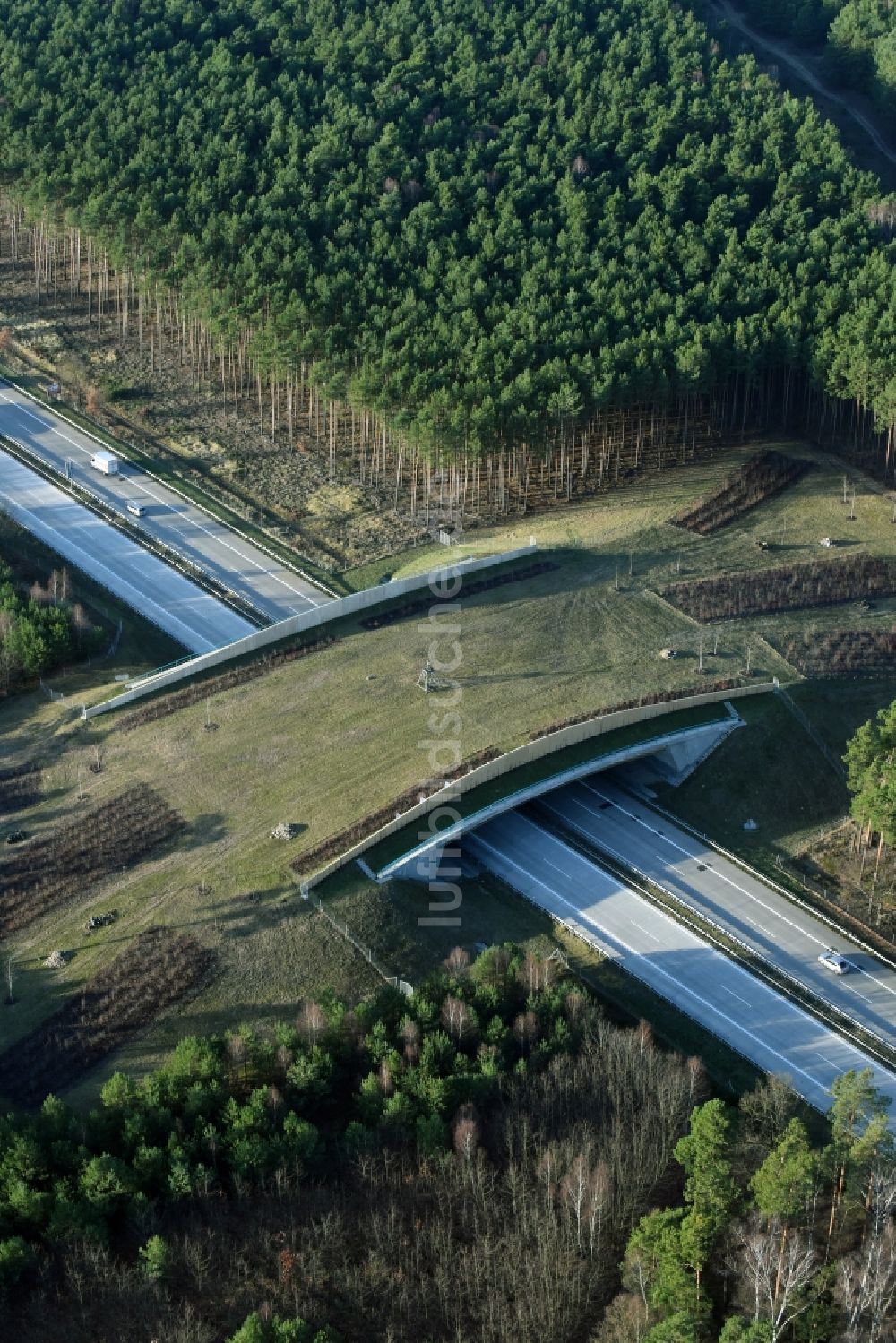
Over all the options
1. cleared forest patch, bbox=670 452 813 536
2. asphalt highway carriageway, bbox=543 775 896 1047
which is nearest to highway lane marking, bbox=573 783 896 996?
asphalt highway carriageway, bbox=543 775 896 1047

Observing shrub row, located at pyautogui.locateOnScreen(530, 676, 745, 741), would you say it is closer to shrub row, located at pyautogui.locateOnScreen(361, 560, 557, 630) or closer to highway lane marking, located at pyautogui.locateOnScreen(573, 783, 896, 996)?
highway lane marking, located at pyautogui.locateOnScreen(573, 783, 896, 996)

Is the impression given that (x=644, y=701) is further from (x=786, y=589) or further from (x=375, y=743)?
(x=786, y=589)

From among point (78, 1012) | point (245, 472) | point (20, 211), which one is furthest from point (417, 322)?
point (78, 1012)

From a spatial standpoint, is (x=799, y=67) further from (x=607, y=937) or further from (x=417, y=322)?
(x=607, y=937)

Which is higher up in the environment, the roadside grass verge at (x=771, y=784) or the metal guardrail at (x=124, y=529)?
the metal guardrail at (x=124, y=529)

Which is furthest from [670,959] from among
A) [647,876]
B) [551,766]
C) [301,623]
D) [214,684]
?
[301,623]

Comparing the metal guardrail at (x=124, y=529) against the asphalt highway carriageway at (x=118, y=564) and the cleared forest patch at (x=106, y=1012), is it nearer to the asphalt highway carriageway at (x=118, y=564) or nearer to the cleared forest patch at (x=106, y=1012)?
the asphalt highway carriageway at (x=118, y=564)

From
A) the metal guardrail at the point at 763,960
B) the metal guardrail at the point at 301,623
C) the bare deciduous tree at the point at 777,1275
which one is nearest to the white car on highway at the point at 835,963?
the metal guardrail at the point at 763,960
